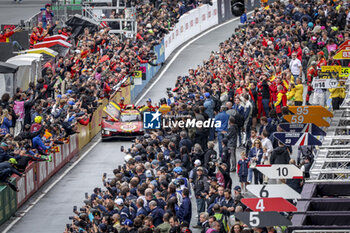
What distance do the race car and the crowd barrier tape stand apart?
15.3 metres

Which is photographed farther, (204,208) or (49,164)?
(49,164)

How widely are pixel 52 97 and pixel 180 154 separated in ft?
38.9

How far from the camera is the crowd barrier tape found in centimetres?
5250

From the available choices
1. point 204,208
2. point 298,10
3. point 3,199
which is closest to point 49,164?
point 3,199

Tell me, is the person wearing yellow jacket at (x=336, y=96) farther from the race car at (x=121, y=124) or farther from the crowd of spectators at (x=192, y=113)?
the race car at (x=121, y=124)

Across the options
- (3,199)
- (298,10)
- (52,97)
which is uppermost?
(298,10)

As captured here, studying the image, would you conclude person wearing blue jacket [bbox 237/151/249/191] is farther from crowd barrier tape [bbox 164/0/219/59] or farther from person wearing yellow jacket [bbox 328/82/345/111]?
crowd barrier tape [bbox 164/0/219/59]

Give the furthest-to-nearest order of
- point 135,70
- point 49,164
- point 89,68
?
1. point 135,70
2. point 89,68
3. point 49,164

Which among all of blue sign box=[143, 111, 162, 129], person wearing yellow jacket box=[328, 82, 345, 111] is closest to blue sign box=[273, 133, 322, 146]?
blue sign box=[143, 111, 162, 129]

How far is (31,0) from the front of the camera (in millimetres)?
70562

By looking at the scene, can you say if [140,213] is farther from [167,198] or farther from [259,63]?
[259,63]

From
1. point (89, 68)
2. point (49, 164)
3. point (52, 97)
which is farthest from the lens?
point (89, 68)

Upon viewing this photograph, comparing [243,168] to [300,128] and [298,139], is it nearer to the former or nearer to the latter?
[300,128]

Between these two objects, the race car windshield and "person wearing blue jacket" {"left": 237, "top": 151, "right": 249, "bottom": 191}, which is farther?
the race car windshield
